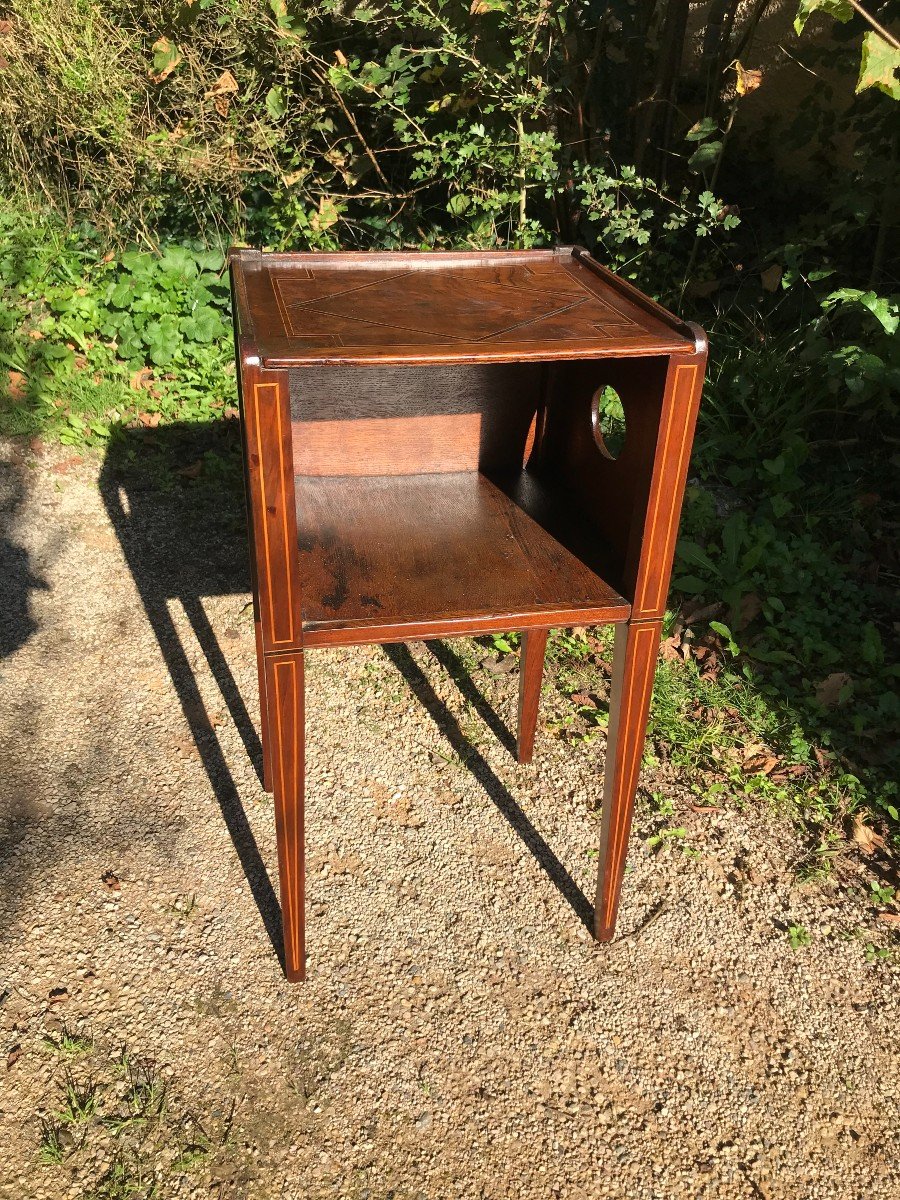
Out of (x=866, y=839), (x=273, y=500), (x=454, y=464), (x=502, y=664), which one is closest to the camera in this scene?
(x=273, y=500)

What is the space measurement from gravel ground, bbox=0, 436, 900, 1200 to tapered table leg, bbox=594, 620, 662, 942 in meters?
0.20

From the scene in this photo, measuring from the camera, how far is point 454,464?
2.14 meters

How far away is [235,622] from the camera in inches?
121

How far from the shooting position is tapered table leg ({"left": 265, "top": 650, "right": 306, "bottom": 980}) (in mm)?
1646

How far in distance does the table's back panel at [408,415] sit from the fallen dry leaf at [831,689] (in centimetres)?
116

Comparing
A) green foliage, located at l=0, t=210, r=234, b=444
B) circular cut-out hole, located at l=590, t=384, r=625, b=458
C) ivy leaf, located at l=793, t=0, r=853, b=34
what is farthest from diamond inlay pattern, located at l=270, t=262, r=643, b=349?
green foliage, located at l=0, t=210, r=234, b=444

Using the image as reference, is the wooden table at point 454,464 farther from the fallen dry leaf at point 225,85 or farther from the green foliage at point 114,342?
the fallen dry leaf at point 225,85

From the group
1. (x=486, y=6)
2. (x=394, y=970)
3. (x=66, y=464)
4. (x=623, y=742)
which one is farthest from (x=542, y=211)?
(x=394, y=970)

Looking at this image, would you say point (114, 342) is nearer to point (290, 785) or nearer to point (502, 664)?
point (502, 664)

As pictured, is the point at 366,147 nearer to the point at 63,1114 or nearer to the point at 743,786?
the point at 743,786

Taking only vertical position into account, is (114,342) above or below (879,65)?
below

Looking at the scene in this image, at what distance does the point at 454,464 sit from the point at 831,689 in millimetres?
1277

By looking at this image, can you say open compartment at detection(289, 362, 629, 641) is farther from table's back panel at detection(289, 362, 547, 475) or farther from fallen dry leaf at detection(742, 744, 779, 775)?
fallen dry leaf at detection(742, 744, 779, 775)

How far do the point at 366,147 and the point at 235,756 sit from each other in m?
2.42
